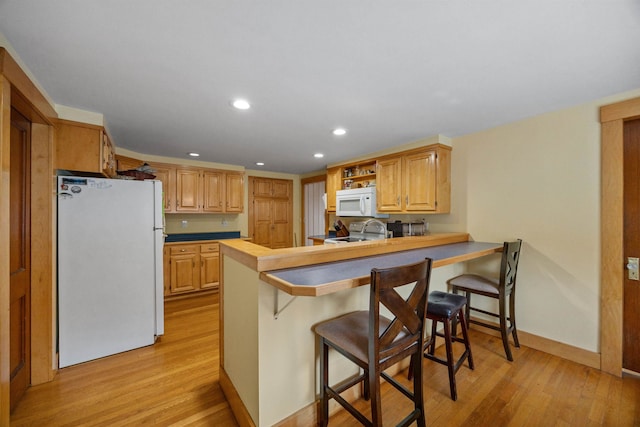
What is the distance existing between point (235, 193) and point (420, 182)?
3.17m

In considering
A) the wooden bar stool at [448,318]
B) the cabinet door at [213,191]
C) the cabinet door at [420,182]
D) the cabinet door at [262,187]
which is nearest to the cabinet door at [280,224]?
the cabinet door at [262,187]

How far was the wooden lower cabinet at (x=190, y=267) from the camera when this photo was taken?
375 cm

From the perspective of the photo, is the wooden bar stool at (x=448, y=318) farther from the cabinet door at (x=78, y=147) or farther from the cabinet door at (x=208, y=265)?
the cabinet door at (x=208, y=265)

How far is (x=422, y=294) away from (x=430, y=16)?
135 centimetres

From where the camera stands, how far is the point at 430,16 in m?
1.15

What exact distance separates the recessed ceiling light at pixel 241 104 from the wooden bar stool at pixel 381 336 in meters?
1.71

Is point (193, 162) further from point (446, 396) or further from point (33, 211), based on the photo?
point (446, 396)

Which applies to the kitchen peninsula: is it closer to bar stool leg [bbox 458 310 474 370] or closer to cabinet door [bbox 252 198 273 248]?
bar stool leg [bbox 458 310 474 370]

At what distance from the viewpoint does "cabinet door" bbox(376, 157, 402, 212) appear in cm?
331

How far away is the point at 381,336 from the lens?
1249 mm

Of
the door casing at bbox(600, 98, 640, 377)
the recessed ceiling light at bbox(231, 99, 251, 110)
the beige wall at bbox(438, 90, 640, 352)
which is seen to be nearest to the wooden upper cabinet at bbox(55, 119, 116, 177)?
the recessed ceiling light at bbox(231, 99, 251, 110)

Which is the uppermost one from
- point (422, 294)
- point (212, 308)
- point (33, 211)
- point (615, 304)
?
point (33, 211)

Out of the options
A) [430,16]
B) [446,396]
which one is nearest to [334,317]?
[446,396]

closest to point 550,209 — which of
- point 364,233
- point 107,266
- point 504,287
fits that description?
point 504,287
